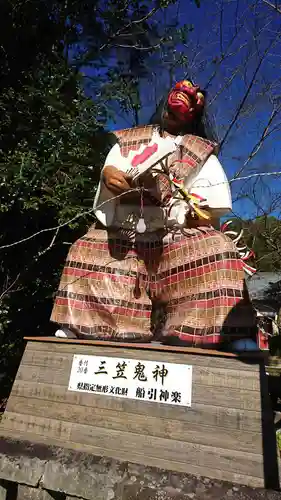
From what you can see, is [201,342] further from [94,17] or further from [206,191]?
[94,17]

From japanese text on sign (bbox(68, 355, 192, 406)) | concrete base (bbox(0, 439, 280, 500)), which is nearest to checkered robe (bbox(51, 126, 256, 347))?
japanese text on sign (bbox(68, 355, 192, 406))

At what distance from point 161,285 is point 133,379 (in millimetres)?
610

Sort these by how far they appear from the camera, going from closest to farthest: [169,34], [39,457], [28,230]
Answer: [39,457] < [28,230] < [169,34]

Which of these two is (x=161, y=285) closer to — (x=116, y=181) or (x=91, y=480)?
(x=116, y=181)

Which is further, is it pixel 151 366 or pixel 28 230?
pixel 28 230

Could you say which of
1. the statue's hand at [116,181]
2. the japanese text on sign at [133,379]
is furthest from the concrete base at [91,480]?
the statue's hand at [116,181]

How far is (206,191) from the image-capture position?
226 centimetres

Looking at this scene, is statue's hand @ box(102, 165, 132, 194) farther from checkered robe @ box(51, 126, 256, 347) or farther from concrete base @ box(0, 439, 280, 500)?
concrete base @ box(0, 439, 280, 500)

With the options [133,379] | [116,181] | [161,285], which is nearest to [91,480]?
[133,379]

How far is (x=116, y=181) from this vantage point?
6.95ft

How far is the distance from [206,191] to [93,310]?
98cm

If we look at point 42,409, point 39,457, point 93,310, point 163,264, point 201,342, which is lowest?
point 39,457

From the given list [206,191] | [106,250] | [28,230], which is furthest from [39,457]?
[28,230]

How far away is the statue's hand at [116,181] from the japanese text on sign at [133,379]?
3.05 ft
